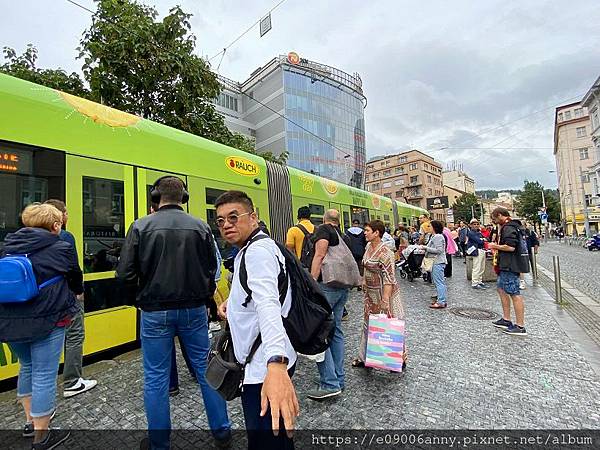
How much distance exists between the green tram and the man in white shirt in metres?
2.86

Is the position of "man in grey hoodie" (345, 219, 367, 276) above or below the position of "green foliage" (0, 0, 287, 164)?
below

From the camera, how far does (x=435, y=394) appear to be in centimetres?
314

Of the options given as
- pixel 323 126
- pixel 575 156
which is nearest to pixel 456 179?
pixel 575 156

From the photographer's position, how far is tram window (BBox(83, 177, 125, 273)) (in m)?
3.74

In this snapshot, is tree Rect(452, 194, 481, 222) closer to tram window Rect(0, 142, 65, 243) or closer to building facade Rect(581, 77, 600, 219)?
building facade Rect(581, 77, 600, 219)

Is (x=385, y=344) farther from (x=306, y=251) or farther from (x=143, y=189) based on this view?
(x=143, y=189)

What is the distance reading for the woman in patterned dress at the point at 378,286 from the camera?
3732mm

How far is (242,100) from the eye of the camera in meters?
54.4

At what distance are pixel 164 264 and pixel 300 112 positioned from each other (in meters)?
51.3

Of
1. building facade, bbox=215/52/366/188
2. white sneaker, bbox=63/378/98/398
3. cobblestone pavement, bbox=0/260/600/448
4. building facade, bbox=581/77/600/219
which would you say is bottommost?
cobblestone pavement, bbox=0/260/600/448

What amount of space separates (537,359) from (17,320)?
5.11m

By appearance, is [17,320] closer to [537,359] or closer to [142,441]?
[142,441]

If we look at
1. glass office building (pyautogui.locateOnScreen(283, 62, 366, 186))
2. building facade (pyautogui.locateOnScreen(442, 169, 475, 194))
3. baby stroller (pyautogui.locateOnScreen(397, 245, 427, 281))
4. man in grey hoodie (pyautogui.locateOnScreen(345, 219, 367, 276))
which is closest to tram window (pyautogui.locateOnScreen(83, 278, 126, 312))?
man in grey hoodie (pyautogui.locateOnScreen(345, 219, 367, 276))

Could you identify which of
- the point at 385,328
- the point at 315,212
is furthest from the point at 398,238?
the point at 385,328
